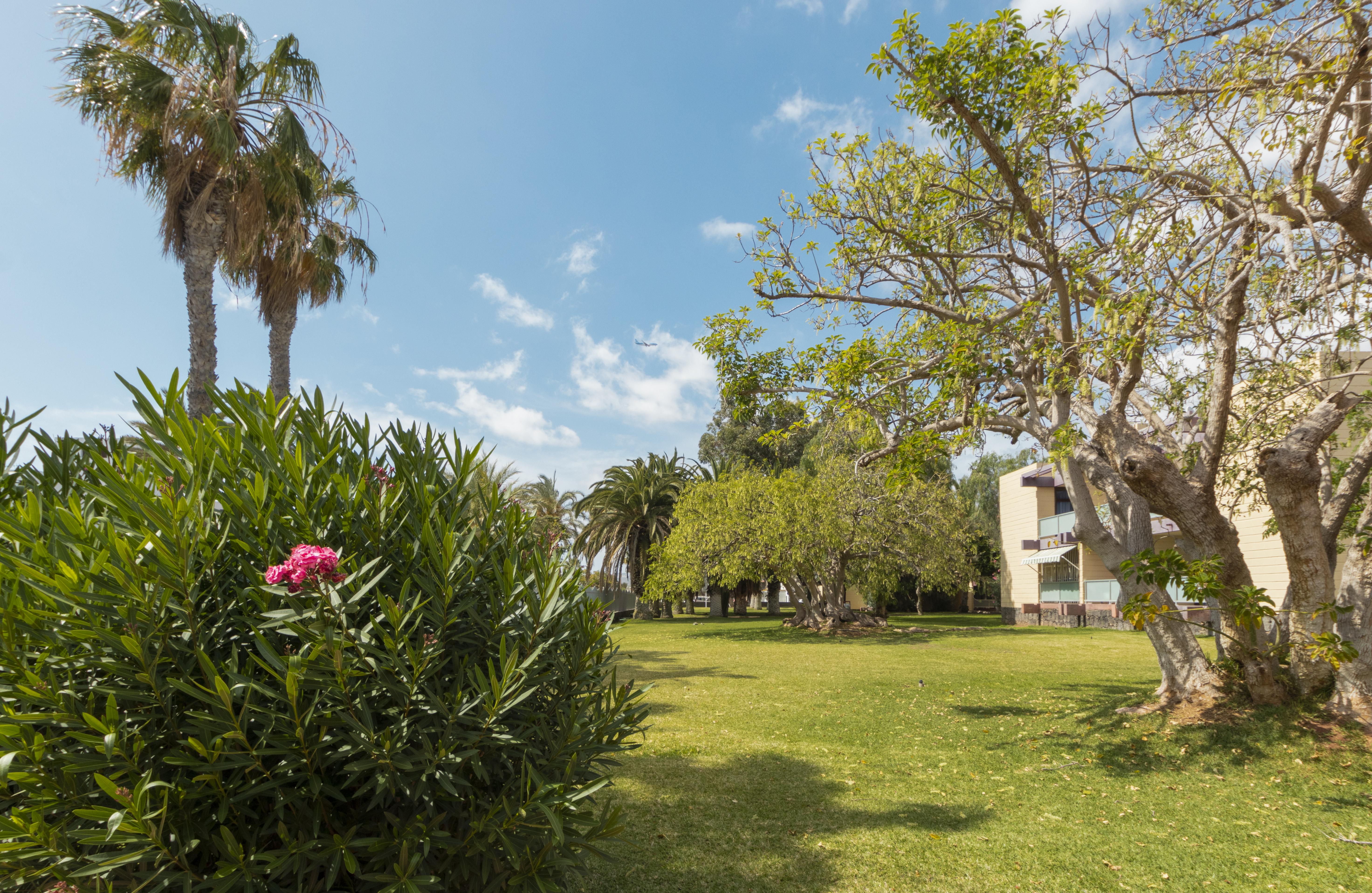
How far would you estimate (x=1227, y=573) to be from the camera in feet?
27.3

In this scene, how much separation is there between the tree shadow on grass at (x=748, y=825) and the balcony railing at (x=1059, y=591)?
30.7 metres

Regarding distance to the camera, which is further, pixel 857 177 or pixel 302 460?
pixel 857 177

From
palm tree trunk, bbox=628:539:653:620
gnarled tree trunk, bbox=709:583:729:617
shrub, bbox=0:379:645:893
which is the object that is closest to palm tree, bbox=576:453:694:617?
palm tree trunk, bbox=628:539:653:620

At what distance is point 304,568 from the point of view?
253 cm

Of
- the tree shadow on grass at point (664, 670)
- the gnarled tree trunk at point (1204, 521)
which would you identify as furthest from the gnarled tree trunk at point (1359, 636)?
the tree shadow on grass at point (664, 670)

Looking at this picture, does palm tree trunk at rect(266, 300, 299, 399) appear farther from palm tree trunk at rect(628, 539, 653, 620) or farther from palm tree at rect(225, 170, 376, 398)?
palm tree trunk at rect(628, 539, 653, 620)

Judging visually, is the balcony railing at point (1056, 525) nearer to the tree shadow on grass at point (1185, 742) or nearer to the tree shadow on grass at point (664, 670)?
the tree shadow on grass at point (664, 670)

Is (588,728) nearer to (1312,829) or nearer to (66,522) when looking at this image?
(66,522)

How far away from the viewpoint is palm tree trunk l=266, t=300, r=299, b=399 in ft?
52.8

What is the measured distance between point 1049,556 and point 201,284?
3581 cm

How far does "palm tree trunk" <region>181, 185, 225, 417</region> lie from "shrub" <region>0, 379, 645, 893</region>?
1162 cm

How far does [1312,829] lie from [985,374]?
588 cm

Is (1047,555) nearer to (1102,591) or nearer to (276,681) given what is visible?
(1102,591)

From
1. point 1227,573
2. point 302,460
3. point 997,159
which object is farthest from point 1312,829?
point 302,460
